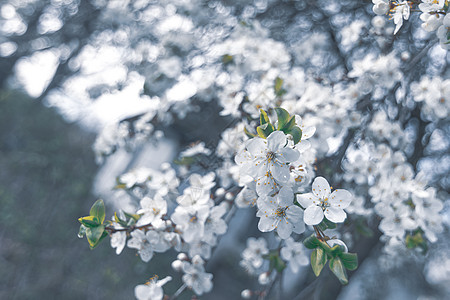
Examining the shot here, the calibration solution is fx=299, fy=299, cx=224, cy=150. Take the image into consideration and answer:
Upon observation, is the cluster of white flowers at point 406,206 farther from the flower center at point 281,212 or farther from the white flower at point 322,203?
the flower center at point 281,212

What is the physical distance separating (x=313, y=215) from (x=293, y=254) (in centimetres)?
71

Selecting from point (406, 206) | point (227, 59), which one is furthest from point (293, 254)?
point (227, 59)

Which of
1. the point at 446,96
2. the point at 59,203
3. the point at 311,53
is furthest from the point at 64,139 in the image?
the point at 446,96

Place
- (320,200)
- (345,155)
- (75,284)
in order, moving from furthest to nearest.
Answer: (75,284) → (345,155) → (320,200)

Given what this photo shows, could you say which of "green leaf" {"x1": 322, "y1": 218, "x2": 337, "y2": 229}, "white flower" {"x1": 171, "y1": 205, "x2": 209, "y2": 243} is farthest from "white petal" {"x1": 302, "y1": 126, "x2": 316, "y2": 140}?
"white flower" {"x1": 171, "y1": 205, "x2": 209, "y2": 243}

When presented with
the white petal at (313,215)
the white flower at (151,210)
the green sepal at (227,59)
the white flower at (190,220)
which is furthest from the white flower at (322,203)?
the green sepal at (227,59)

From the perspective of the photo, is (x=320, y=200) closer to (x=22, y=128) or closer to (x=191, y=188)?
(x=191, y=188)

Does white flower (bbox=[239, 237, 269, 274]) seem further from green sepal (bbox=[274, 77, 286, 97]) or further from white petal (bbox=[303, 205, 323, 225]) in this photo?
white petal (bbox=[303, 205, 323, 225])

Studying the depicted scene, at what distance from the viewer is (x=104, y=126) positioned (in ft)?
8.17

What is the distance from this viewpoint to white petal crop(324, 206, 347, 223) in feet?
2.68

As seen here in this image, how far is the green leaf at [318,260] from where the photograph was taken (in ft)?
2.56

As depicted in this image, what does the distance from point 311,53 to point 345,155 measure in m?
1.20

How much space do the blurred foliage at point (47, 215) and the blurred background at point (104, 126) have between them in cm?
2

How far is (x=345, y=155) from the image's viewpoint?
1.79 metres
